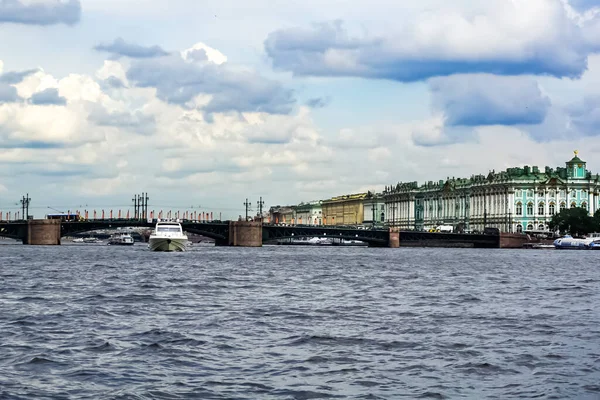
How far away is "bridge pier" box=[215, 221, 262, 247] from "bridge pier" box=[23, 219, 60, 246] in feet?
50.7

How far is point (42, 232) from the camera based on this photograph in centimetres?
10188

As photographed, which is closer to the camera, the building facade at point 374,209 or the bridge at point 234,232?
the bridge at point 234,232

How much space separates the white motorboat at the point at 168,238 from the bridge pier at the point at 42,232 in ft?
101

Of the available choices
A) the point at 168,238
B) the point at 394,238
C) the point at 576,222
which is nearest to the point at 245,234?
the point at 394,238

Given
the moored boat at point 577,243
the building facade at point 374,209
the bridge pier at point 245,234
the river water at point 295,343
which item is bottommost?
the river water at point 295,343

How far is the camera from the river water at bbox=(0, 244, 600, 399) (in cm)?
1445

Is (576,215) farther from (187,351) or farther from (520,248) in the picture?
(187,351)

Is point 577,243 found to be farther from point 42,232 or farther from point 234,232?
point 42,232

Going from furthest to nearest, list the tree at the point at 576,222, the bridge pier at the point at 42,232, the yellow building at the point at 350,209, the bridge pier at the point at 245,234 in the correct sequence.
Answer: the yellow building at the point at 350,209 → the tree at the point at 576,222 → the bridge pier at the point at 245,234 → the bridge pier at the point at 42,232

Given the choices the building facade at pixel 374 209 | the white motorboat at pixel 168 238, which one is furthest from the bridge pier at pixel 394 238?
the building facade at pixel 374 209

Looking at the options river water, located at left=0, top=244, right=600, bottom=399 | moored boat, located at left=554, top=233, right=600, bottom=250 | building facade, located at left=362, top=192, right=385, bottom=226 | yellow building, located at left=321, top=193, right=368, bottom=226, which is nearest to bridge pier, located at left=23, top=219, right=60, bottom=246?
moored boat, located at left=554, top=233, right=600, bottom=250

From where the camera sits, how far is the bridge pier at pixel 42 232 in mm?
101312

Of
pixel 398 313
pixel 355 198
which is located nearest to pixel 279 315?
pixel 398 313

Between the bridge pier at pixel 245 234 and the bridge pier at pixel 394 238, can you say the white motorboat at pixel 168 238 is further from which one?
the bridge pier at pixel 394 238
